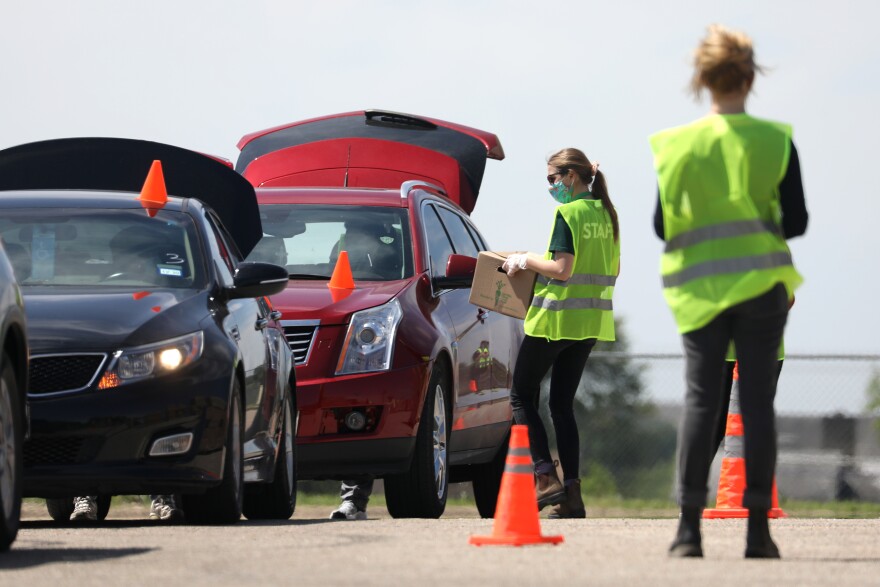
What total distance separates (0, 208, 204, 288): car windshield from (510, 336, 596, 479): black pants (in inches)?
83.6

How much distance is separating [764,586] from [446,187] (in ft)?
26.5

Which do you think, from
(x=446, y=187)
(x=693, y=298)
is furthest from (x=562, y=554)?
(x=446, y=187)

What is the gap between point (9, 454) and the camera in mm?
7695

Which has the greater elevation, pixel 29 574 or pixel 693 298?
pixel 693 298

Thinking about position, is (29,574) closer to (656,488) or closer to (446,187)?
(446,187)

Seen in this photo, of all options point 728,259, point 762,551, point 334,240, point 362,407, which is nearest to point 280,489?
point 362,407

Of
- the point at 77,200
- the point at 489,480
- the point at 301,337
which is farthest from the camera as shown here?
the point at 489,480

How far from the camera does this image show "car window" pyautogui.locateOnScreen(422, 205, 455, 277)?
481 inches

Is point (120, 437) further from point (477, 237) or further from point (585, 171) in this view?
point (477, 237)

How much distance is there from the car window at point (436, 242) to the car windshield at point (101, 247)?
2186mm

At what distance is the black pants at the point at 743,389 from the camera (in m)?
7.59

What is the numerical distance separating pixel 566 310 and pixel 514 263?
1.54 feet

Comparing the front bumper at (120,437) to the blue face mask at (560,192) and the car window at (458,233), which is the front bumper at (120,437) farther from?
the car window at (458,233)

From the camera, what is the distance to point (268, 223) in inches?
489
